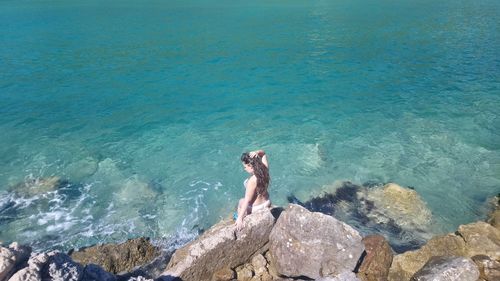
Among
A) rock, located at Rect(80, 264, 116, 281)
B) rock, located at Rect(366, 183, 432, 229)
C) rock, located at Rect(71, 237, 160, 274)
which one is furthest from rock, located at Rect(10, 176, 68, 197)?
rock, located at Rect(366, 183, 432, 229)

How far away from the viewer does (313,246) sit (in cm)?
920

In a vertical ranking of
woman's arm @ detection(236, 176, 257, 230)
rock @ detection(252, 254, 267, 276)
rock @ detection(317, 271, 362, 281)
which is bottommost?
rock @ detection(252, 254, 267, 276)

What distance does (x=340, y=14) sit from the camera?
2474 inches

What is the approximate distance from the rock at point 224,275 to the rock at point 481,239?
23.5 ft

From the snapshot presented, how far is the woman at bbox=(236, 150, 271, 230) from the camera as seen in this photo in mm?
9461

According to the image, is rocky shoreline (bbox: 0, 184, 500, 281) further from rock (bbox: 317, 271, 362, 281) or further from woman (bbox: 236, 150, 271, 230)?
woman (bbox: 236, 150, 271, 230)

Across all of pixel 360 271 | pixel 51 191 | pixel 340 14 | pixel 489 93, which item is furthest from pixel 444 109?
pixel 340 14

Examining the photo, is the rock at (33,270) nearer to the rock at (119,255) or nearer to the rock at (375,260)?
the rock at (119,255)

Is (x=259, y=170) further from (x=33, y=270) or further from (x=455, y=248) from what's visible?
(x=455, y=248)

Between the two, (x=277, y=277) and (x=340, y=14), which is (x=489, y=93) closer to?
(x=277, y=277)

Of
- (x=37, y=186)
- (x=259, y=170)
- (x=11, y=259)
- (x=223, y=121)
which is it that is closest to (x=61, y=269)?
(x=11, y=259)

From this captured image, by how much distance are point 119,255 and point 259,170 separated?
216 inches

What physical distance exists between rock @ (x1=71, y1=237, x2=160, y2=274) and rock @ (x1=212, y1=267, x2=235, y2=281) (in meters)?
3.08

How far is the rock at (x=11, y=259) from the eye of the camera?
6.12 m
